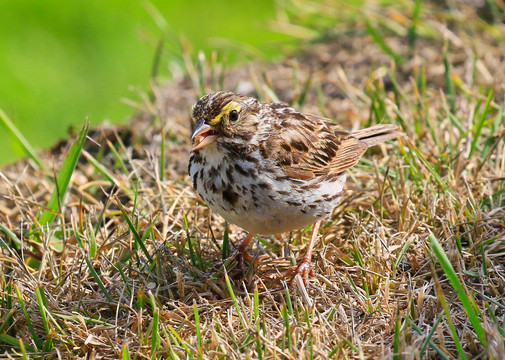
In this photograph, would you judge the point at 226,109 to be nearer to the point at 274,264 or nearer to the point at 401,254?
the point at 274,264

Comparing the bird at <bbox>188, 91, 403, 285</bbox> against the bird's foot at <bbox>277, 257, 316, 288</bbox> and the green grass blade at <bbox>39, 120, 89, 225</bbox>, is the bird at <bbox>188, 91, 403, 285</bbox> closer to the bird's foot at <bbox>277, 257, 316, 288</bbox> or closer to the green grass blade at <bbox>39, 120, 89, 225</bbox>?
the bird's foot at <bbox>277, 257, 316, 288</bbox>

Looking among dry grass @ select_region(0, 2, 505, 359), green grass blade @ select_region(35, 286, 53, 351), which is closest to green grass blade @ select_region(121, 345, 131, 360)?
dry grass @ select_region(0, 2, 505, 359)

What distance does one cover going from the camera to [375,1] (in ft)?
28.2

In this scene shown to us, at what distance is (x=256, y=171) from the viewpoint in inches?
165

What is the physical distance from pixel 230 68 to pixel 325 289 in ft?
15.4

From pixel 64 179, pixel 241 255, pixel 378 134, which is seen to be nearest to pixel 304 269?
pixel 241 255

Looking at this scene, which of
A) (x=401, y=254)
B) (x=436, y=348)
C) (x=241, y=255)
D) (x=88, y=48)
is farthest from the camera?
(x=88, y=48)

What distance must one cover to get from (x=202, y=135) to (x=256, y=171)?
0.37 meters

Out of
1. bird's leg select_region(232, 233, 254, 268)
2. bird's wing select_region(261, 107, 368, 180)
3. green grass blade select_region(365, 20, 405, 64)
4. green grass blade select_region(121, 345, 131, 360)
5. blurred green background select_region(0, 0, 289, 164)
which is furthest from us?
blurred green background select_region(0, 0, 289, 164)

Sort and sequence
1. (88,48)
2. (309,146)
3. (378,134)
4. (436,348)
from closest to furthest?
(436,348) → (309,146) → (378,134) → (88,48)

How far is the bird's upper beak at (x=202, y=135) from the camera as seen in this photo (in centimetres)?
400

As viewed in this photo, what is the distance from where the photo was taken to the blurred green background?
9.49 metres

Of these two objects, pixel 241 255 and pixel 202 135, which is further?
pixel 241 255

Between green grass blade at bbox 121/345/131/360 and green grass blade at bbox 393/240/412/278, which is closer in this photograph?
green grass blade at bbox 121/345/131/360
